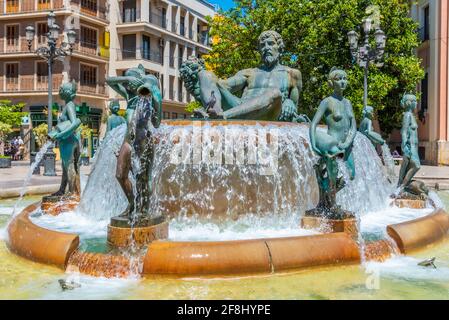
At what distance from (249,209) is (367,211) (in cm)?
245

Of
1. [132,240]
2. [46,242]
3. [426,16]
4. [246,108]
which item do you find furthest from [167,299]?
[426,16]

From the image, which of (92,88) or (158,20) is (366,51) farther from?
(158,20)

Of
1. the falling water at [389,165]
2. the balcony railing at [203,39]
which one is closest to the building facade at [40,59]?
the balcony railing at [203,39]

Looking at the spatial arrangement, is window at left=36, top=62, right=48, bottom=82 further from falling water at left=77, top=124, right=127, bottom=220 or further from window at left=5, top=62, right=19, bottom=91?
falling water at left=77, top=124, right=127, bottom=220

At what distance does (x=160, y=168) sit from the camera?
695cm

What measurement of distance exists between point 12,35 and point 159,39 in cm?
1172

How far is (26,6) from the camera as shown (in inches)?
1564

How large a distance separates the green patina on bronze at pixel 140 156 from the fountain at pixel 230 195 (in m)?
0.01

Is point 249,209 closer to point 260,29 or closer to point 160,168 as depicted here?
point 160,168

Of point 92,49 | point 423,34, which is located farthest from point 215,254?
point 92,49

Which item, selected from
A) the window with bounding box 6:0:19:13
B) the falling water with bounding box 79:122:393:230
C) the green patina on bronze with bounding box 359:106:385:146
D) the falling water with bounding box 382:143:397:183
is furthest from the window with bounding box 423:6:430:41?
the window with bounding box 6:0:19:13

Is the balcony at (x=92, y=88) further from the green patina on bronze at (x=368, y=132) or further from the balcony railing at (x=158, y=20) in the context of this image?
the green patina on bronze at (x=368, y=132)

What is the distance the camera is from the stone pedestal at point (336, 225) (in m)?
5.98

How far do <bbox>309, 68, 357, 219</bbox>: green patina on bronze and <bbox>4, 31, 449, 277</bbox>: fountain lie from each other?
1 cm
